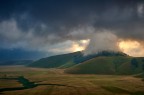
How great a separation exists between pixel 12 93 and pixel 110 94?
2969 inches

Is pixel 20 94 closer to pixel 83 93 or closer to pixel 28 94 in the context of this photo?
pixel 28 94

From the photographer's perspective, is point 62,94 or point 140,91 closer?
point 62,94

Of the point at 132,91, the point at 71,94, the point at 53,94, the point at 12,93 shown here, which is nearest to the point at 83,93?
the point at 71,94

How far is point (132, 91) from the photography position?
635ft

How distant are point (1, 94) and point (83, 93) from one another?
203 ft

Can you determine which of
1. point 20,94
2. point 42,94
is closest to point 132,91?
point 42,94

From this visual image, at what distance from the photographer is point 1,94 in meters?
179

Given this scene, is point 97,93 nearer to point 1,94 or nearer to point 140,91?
point 140,91

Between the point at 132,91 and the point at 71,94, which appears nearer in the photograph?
the point at 71,94

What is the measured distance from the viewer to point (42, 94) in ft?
585

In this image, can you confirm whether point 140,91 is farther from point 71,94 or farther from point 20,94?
point 20,94

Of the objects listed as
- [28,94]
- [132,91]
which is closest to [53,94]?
[28,94]

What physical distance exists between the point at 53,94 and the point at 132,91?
212 ft

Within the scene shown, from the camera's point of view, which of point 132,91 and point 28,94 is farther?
point 132,91
